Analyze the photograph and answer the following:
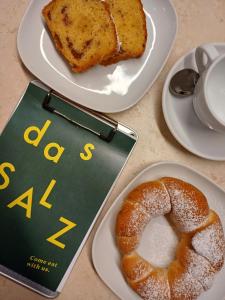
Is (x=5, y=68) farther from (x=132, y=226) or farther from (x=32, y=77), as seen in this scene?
(x=132, y=226)

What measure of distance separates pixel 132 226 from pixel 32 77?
428 mm

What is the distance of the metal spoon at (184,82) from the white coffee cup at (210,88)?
4 cm

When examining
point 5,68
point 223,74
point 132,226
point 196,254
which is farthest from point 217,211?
point 5,68

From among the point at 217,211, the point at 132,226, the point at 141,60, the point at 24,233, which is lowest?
the point at 24,233

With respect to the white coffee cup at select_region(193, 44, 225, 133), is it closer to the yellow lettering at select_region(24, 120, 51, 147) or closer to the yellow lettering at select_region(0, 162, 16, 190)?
the yellow lettering at select_region(24, 120, 51, 147)

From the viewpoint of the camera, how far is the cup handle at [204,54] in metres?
0.81

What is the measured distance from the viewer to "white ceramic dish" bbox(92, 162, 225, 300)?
0.90 meters

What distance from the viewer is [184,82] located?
0.91 meters

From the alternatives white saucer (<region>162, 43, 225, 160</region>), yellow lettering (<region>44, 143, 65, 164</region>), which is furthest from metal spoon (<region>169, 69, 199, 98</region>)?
yellow lettering (<region>44, 143, 65, 164</region>)

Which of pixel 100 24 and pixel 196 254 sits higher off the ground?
pixel 100 24

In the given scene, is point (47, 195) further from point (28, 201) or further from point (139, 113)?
point (139, 113)

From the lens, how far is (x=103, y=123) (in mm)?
917

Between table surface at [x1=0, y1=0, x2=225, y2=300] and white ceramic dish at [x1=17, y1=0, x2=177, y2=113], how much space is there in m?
0.04

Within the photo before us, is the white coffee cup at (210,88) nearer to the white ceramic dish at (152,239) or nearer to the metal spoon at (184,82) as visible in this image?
the metal spoon at (184,82)
